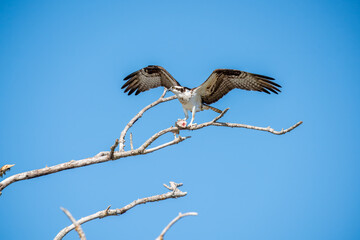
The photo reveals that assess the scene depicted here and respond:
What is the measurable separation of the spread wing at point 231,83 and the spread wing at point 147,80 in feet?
3.60

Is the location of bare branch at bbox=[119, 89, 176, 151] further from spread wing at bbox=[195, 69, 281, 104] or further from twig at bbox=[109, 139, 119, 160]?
spread wing at bbox=[195, 69, 281, 104]

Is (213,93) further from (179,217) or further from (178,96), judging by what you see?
(179,217)

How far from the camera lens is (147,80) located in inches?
408

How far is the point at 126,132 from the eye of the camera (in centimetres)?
818

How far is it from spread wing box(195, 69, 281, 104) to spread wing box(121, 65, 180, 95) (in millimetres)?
1099

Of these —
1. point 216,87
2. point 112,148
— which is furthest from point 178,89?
point 112,148

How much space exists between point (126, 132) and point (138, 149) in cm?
123

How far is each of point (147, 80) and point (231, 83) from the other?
2394 millimetres

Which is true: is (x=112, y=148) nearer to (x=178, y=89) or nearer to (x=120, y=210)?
(x=120, y=210)

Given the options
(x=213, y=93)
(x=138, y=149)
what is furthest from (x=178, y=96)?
(x=138, y=149)

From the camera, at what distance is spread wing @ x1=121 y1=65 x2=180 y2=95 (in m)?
10.0

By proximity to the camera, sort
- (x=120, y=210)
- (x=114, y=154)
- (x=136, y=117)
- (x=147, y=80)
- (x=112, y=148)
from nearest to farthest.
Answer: (x=112, y=148)
(x=120, y=210)
(x=114, y=154)
(x=136, y=117)
(x=147, y=80)

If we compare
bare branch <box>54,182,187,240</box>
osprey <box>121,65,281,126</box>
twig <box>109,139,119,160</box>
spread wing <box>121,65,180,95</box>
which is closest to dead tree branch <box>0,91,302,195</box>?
twig <box>109,139,119,160</box>

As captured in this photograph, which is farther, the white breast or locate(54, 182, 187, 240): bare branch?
the white breast
